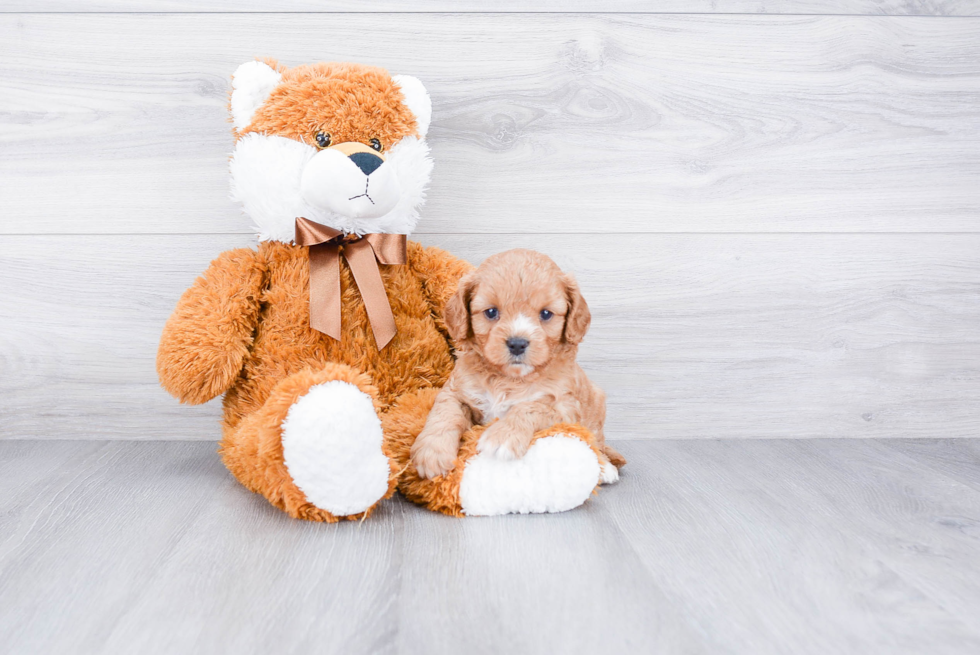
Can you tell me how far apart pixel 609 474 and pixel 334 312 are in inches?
20.2

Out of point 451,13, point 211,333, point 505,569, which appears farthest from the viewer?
point 451,13

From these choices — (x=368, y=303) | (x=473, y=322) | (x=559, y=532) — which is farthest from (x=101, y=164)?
(x=559, y=532)

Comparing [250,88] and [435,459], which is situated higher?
[250,88]

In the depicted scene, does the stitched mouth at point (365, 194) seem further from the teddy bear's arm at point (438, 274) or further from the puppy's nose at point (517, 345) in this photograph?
the puppy's nose at point (517, 345)

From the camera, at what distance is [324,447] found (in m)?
0.89

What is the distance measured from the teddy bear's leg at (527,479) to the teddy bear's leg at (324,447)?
9cm

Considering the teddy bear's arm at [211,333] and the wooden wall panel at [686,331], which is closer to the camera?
the teddy bear's arm at [211,333]

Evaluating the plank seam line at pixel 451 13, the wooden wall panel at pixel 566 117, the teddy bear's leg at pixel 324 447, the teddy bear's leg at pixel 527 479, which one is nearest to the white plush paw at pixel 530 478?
the teddy bear's leg at pixel 527 479

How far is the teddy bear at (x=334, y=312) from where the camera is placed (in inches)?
38.3

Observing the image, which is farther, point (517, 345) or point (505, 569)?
point (517, 345)

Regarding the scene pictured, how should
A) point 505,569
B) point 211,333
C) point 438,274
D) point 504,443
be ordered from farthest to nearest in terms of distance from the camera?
point 438,274, point 211,333, point 504,443, point 505,569

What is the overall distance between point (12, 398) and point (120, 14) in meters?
0.77

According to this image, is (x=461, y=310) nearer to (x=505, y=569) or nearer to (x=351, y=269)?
(x=351, y=269)

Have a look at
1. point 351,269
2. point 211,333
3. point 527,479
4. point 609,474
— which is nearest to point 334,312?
point 351,269
